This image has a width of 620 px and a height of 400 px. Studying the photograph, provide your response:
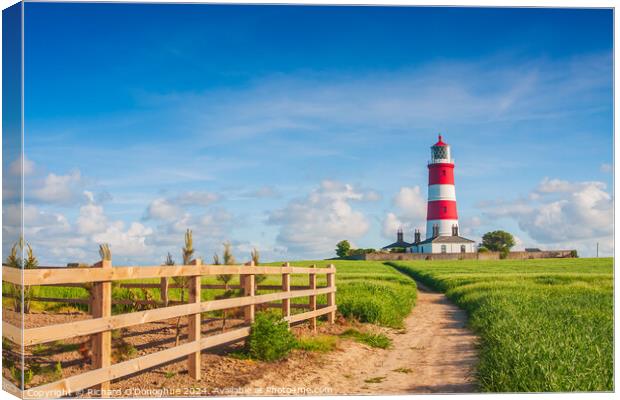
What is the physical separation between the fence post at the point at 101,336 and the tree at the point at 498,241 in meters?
73.6

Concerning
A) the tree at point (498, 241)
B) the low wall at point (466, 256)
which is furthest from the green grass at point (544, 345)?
the tree at point (498, 241)

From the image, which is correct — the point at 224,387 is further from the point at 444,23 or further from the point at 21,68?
the point at 444,23

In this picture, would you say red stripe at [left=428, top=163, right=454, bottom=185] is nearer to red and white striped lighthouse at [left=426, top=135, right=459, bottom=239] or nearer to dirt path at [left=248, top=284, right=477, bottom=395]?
red and white striped lighthouse at [left=426, top=135, right=459, bottom=239]

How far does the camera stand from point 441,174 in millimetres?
72250

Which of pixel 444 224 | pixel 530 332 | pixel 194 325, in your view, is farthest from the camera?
pixel 444 224

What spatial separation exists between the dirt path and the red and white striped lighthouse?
56.6 metres

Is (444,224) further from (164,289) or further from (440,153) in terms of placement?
(164,289)

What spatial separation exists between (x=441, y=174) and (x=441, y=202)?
301 centimetres

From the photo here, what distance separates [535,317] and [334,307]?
440 cm

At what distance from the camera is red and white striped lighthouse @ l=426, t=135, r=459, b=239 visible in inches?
2783

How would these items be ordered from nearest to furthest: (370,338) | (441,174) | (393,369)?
(393,369), (370,338), (441,174)

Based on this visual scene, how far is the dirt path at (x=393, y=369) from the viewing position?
884 centimetres

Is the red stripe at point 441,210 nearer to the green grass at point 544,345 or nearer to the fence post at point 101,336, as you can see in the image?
the green grass at point 544,345

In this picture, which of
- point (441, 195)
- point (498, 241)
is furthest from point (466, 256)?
point (498, 241)
